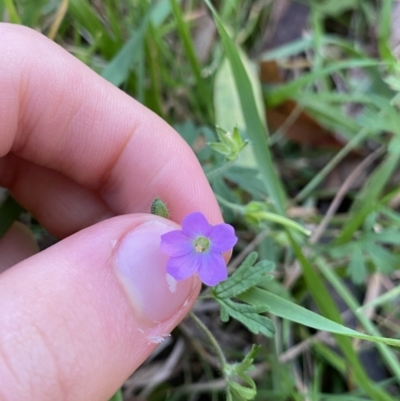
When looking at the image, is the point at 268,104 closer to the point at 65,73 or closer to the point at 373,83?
the point at 373,83

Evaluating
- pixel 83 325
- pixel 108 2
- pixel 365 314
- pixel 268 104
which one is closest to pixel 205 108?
pixel 268 104

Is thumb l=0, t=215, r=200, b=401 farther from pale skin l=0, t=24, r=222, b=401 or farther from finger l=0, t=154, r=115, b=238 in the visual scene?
finger l=0, t=154, r=115, b=238

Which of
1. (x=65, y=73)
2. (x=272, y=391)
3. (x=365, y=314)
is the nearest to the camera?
(x=65, y=73)

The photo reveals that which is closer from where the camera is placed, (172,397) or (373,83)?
(172,397)

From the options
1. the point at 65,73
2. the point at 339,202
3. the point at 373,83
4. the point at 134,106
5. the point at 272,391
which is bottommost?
the point at 272,391

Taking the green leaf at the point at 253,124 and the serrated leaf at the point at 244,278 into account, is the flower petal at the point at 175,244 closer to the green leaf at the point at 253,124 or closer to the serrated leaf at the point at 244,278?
the serrated leaf at the point at 244,278

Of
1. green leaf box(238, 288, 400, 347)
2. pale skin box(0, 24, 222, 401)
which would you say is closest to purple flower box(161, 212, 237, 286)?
pale skin box(0, 24, 222, 401)

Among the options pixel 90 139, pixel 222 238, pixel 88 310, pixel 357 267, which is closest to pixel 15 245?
pixel 90 139

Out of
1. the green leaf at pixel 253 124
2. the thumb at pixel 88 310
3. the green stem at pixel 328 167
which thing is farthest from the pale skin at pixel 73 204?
the green stem at pixel 328 167
